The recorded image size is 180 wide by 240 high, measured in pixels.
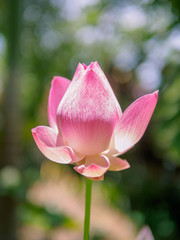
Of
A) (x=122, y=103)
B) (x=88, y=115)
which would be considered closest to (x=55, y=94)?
(x=88, y=115)

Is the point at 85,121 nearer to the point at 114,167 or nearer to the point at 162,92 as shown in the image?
the point at 114,167

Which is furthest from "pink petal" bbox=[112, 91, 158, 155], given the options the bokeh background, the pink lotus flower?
the bokeh background

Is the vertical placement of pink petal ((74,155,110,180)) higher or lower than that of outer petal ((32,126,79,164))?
lower

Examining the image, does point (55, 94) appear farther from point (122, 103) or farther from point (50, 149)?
point (122, 103)

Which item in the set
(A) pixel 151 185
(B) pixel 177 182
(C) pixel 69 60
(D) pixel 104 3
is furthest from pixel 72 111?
(C) pixel 69 60

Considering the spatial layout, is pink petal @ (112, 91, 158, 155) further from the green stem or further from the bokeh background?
the bokeh background

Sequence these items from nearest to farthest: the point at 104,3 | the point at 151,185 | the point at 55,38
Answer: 1. the point at 104,3
2. the point at 151,185
3. the point at 55,38

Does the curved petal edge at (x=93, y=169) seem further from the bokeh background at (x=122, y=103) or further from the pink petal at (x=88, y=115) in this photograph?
the bokeh background at (x=122, y=103)
